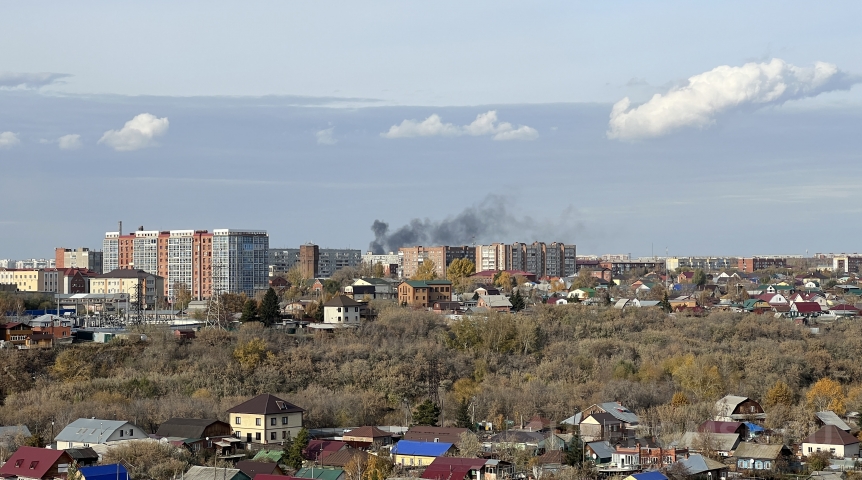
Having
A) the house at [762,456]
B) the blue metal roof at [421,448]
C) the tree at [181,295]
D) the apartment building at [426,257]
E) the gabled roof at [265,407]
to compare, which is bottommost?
the house at [762,456]

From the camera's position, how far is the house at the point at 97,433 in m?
19.8

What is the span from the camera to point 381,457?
1869 cm

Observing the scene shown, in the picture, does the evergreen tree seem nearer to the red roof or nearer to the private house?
the red roof

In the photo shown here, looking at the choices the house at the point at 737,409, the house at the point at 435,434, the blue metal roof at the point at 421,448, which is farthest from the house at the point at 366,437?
the house at the point at 737,409

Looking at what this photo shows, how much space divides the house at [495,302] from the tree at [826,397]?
42.7ft

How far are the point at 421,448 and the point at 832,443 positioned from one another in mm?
7387

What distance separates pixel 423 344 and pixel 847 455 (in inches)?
506

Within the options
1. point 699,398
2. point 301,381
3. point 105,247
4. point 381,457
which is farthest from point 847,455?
point 105,247

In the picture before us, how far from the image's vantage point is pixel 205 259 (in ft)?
168

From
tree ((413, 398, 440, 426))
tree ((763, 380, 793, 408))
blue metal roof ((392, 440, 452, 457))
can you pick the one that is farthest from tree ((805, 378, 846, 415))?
blue metal roof ((392, 440, 452, 457))

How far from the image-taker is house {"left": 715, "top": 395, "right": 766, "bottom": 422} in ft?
76.3

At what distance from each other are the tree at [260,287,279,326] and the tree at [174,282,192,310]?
10.4 meters

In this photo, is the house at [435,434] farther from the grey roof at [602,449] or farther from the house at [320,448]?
the grey roof at [602,449]

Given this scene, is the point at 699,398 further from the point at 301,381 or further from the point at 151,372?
the point at 151,372
